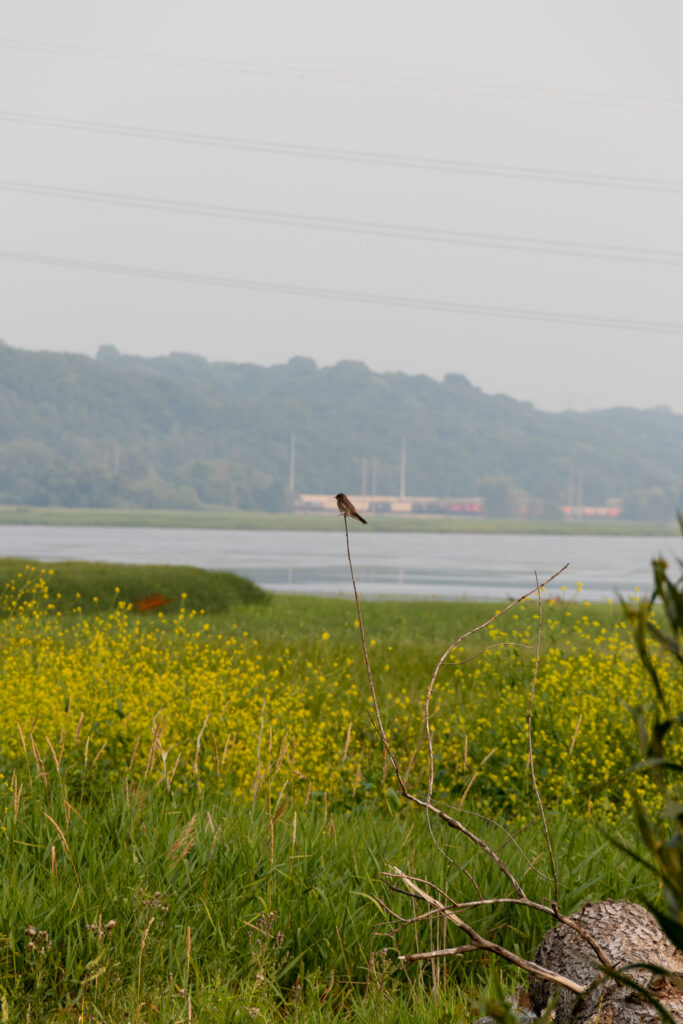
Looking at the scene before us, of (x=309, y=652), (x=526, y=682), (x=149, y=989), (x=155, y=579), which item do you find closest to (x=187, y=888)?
(x=149, y=989)

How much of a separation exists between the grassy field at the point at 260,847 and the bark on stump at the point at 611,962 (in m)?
0.25

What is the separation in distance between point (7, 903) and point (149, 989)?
29.4 inches

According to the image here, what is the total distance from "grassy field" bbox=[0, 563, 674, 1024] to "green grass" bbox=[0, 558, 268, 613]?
1407cm

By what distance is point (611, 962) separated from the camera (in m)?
2.94

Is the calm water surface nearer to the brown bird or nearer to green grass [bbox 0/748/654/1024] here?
green grass [bbox 0/748/654/1024]

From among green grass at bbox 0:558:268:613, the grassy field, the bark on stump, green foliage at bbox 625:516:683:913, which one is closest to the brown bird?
the grassy field

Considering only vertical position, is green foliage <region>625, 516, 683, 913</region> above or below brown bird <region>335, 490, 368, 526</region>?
below

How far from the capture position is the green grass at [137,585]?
73.8ft

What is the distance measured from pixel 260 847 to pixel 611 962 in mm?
1916

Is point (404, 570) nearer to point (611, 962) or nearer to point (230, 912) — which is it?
point (230, 912)

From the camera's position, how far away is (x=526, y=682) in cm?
763

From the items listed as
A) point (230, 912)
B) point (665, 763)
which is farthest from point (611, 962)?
point (665, 763)

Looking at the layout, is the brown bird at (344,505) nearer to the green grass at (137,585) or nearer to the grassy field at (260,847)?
the grassy field at (260,847)

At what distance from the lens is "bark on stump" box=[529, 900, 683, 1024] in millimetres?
2656
